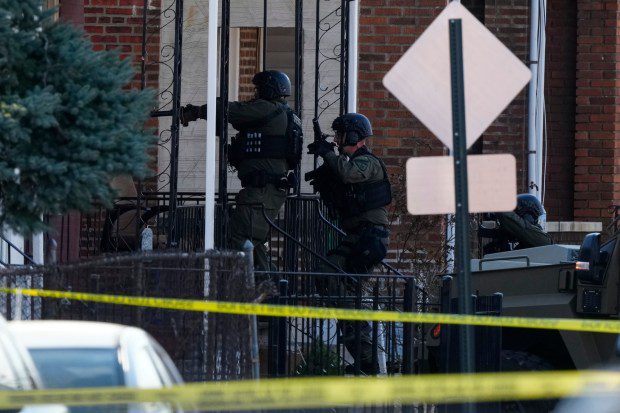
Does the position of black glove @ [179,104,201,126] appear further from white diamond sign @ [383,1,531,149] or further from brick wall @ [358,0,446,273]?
white diamond sign @ [383,1,531,149]

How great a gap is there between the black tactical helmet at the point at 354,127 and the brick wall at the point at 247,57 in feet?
8.91

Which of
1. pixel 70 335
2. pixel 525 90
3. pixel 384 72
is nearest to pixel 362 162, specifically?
pixel 384 72

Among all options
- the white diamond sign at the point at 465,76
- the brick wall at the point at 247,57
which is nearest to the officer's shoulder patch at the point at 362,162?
the brick wall at the point at 247,57

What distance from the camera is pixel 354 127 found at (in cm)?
1067

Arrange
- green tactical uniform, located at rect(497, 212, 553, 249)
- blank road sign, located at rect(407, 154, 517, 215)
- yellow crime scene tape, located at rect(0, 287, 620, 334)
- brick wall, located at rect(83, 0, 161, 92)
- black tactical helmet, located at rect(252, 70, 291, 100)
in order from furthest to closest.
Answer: brick wall, located at rect(83, 0, 161, 92) < green tactical uniform, located at rect(497, 212, 553, 249) < black tactical helmet, located at rect(252, 70, 291, 100) < blank road sign, located at rect(407, 154, 517, 215) < yellow crime scene tape, located at rect(0, 287, 620, 334)

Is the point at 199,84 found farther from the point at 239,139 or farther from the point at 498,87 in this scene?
the point at 498,87

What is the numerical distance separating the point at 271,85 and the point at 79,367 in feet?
20.1

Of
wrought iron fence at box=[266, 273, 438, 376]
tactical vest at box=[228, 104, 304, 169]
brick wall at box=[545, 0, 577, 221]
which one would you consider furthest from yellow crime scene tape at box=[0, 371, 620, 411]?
brick wall at box=[545, 0, 577, 221]

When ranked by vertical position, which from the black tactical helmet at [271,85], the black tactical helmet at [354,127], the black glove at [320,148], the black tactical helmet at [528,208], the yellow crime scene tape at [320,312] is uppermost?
the black tactical helmet at [271,85]

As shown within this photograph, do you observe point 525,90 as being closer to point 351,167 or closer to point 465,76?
point 351,167

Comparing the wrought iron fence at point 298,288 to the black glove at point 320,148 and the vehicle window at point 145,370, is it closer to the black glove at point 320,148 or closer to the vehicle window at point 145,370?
the black glove at point 320,148

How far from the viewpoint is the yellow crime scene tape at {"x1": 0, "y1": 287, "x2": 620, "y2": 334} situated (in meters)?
5.91

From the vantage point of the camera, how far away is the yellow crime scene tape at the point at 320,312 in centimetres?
591

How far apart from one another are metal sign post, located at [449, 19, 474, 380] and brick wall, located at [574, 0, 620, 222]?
27.8 feet
